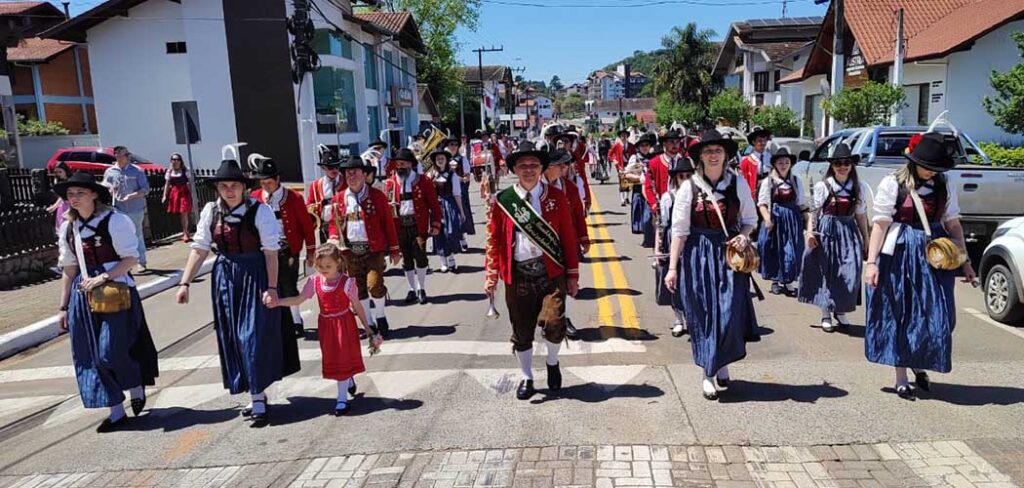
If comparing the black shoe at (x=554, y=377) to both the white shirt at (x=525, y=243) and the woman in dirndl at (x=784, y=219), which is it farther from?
the woman in dirndl at (x=784, y=219)

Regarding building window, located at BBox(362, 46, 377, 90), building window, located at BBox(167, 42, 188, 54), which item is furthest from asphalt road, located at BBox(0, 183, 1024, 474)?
building window, located at BBox(362, 46, 377, 90)

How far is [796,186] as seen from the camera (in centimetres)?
870

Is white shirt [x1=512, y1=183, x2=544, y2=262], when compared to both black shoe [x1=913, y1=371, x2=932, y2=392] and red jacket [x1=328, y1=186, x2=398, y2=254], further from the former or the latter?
black shoe [x1=913, y1=371, x2=932, y2=392]

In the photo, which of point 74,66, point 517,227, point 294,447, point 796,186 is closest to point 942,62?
point 796,186

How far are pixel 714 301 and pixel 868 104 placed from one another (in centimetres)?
1664

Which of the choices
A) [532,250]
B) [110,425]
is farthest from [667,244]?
[110,425]

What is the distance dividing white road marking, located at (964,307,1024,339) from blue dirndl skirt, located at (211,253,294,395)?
254 inches

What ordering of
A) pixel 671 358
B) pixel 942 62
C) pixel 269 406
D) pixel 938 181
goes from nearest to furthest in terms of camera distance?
pixel 938 181, pixel 269 406, pixel 671 358, pixel 942 62

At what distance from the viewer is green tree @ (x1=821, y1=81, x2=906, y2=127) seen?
19.3 m

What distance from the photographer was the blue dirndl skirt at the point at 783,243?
28.4 feet

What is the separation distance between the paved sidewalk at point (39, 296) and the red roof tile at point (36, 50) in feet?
104

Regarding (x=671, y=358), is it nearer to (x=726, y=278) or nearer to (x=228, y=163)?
(x=726, y=278)

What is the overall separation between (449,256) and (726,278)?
6548 millimetres

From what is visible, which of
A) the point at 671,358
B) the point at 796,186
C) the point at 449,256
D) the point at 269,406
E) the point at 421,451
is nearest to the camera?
the point at 421,451
